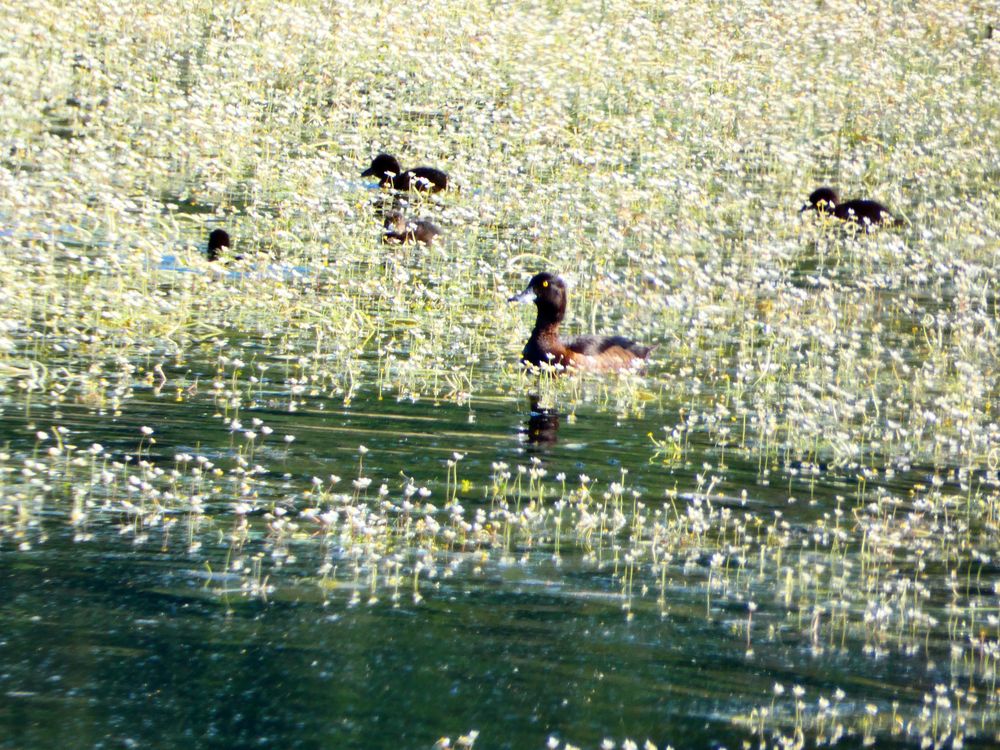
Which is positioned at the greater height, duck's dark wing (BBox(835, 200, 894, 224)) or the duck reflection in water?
duck's dark wing (BBox(835, 200, 894, 224))

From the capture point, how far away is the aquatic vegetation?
405 inches

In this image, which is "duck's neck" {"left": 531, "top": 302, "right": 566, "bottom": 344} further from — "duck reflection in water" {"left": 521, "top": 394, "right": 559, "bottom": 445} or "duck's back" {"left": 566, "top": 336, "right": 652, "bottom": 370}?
"duck reflection in water" {"left": 521, "top": 394, "right": 559, "bottom": 445}

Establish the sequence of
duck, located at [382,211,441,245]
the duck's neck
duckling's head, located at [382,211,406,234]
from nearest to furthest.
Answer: the duck's neck
duck, located at [382,211,441,245]
duckling's head, located at [382,211,406,234]

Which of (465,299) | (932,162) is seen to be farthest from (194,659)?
(932,162)

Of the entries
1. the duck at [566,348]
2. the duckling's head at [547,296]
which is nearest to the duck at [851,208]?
the duckling's head at [547,296]

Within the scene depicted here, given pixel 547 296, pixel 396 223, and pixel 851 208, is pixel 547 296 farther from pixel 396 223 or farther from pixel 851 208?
pixel 851 208

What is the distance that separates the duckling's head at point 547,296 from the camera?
672 inches

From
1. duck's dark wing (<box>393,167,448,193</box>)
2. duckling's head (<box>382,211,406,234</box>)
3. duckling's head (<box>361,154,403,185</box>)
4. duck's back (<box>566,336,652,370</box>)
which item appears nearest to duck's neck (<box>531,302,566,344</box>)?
duck's back (<box>566,336,652,370</box>)

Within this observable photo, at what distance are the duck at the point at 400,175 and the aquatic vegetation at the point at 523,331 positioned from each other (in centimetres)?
31

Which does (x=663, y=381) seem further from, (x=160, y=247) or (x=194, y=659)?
(x=194, y=659)

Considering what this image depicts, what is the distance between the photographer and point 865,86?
3169 cm

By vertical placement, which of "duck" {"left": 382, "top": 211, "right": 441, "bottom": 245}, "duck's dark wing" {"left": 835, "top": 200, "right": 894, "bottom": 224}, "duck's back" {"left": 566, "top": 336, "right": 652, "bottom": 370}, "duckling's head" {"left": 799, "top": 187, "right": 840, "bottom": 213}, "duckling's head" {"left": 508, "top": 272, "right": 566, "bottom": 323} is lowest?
"duck's back" {"left": 566, "top": 336, "right": 652, "bottom": 370}

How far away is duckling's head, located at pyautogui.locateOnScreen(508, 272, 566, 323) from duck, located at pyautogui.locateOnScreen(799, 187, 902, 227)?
7.02 metres

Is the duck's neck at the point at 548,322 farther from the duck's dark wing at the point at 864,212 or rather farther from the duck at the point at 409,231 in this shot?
the duck's dark wing at the point at 864,212
